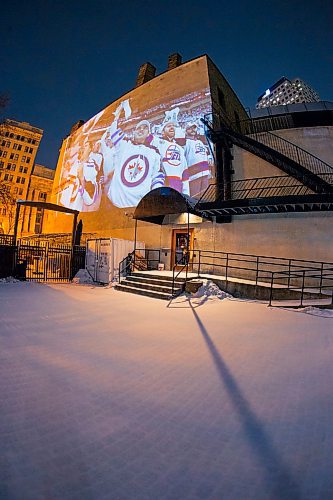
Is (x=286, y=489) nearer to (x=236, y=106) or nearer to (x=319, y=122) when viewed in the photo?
(x=319, y=122)

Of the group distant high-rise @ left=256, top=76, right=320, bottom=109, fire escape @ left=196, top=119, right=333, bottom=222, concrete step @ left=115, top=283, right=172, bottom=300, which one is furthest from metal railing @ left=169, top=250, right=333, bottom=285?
distant high-rise @ left=256, top=76, right=320, bottom=109

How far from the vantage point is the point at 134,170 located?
54.2ft

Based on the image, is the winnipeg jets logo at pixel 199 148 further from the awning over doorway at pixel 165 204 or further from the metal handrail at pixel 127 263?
the metal handrail at pixel 127 263

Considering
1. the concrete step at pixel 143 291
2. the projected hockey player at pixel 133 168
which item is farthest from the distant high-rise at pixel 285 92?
the concrete step at pixel 143 291

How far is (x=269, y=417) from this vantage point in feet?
7.64

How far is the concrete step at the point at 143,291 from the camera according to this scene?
9.19m

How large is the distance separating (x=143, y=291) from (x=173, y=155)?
29.1ft

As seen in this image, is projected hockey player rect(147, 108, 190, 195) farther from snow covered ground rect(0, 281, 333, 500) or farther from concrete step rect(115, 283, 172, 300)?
snow covered ground rect(0, 281, 333, 500)

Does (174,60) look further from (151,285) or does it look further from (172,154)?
(151,285)

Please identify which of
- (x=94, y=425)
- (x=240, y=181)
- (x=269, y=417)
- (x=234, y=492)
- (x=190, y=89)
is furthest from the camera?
(x=190, y=89)

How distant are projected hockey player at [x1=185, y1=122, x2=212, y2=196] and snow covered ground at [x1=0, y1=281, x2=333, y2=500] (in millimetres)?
10170

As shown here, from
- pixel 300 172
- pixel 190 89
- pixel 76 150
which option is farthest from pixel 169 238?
pixel 76 150

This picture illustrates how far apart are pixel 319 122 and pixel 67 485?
17705mm

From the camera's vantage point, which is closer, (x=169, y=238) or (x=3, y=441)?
(x=3, y=441)
